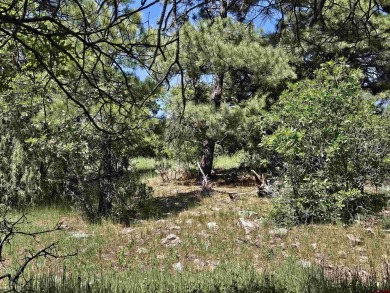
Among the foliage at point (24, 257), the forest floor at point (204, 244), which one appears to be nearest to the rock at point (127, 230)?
the forest floor at point (204, 244)

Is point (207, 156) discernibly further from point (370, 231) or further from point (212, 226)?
point (370, 231)

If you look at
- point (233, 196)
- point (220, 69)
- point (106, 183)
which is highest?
point (220, 69)

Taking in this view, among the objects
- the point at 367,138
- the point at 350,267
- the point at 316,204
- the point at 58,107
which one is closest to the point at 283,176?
the point at 316,204

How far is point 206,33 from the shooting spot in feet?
38.1

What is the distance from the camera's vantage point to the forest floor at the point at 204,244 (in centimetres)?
596

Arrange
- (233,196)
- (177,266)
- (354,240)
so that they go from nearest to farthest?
(177,266), (354,240), (233,196)

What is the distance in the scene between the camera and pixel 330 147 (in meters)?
7.74

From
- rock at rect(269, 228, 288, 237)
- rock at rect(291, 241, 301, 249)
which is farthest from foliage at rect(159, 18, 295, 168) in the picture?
rock at rect(291, 241, 301, 249)

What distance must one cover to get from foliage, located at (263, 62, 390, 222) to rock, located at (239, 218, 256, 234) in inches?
31.2

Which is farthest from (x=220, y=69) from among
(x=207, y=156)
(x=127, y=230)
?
(x=127, y=230)

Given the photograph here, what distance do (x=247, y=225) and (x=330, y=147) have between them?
202cm

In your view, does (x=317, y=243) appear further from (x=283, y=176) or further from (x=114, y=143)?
(x=114, y=143)

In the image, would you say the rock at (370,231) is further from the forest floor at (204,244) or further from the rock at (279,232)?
the rock at (279,232)

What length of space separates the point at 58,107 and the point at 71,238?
2793 millimetres
